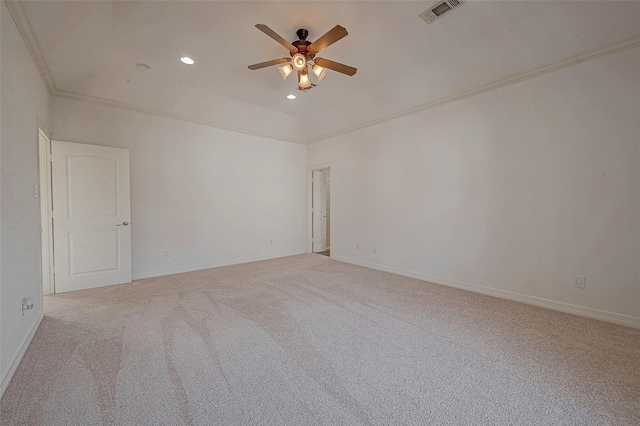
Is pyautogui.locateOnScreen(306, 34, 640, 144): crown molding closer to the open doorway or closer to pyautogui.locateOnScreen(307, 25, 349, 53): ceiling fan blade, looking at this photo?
pyautogui.locateOnScreen(307, 25, 349, 53): ceiling fan blade

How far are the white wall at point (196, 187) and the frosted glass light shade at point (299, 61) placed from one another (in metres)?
2.66

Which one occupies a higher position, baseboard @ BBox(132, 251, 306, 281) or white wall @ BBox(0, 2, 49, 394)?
white wall @ BBox(0, 2, 49, 394)

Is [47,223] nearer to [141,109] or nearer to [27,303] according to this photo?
[27,303]

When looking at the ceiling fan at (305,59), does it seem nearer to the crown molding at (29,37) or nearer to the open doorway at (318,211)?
the crown molding at (29,37)

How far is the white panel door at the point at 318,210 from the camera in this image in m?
6.45

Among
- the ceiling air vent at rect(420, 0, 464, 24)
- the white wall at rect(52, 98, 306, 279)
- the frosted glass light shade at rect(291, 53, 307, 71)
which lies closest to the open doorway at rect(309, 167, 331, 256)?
the white wall at rect(52, 98, 306, 279)

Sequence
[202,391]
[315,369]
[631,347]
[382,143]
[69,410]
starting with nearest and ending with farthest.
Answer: [69,410], [202,391], [315,369], [631,347], [382,143]

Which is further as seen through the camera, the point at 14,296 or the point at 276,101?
the point at 276,101

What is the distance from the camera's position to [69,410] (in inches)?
58.4

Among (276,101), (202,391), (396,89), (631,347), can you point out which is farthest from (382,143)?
(202,391)

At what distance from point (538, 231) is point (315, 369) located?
119 inches

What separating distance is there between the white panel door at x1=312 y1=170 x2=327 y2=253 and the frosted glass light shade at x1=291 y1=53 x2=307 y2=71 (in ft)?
11.9

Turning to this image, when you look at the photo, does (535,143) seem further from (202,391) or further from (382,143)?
(202,391)

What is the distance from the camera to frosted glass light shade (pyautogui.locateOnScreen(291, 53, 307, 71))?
2.78m
